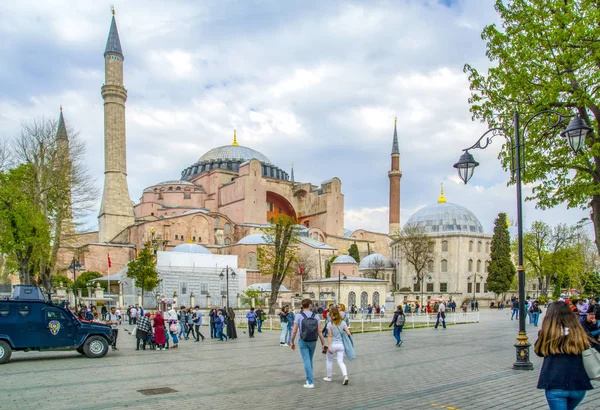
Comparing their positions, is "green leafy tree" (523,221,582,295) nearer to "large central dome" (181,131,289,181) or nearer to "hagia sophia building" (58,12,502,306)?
"hagia sophia building" (58,12,502,306)

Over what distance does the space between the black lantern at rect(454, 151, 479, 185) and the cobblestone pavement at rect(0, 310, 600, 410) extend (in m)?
3.54

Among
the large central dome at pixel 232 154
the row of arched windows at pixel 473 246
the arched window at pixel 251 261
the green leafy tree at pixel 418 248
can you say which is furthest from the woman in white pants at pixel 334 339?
the large central dome at pixel 232 154

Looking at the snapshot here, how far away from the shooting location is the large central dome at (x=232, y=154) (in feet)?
267

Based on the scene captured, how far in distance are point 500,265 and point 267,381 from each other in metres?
45.1

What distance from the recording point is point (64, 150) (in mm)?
28016

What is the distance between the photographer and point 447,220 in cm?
5641

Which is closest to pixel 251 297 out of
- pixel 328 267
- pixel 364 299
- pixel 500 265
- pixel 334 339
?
pixel 364 299

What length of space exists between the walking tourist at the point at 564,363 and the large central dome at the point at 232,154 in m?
77.5

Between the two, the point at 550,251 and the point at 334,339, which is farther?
the point at 550,251

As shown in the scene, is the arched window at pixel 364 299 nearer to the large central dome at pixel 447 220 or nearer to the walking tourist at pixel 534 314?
the large central dome at pixel 447 220

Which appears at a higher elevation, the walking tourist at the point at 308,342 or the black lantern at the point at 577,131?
the black lantern at the point at 577,131

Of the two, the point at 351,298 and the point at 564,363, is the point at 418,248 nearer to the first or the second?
the point at 351,298

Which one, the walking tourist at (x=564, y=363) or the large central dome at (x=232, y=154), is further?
the large central dome at (x=232, y=154)


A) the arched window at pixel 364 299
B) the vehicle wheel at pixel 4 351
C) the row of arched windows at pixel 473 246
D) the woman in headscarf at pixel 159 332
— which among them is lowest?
the arched window at pixel 364 299
